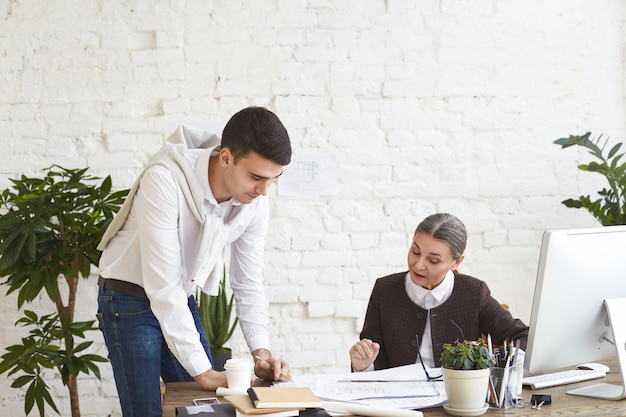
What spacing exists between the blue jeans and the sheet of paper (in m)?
0.45

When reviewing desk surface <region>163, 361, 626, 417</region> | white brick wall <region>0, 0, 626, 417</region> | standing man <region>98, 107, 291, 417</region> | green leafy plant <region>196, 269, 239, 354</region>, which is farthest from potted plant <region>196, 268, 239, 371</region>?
desk surface <region>163, 361, 626, 417</region>

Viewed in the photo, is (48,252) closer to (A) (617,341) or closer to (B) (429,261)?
(B) (429,261)

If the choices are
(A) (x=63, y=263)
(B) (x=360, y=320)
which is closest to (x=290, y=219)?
(B) (x=360, y=320)

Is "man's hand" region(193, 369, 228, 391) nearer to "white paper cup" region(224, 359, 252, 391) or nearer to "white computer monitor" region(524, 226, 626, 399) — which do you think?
"white paper cup" region(224, 359, 252, 391)

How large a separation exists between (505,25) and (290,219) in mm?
1562

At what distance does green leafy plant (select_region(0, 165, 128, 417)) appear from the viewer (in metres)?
3.27

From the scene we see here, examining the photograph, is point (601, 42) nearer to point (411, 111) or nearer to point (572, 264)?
point (411, 111)

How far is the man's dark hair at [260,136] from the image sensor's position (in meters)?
2.16

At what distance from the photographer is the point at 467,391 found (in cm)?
182

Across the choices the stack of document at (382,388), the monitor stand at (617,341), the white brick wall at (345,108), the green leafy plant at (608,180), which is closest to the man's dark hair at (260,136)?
the stack of document at (382,388)

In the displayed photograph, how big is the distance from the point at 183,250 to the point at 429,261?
0.82m

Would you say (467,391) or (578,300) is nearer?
(467,391)

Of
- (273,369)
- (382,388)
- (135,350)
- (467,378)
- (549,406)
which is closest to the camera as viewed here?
(467,378)

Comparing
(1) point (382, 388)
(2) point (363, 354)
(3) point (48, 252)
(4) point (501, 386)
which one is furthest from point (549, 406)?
(3) point (48, 252)
